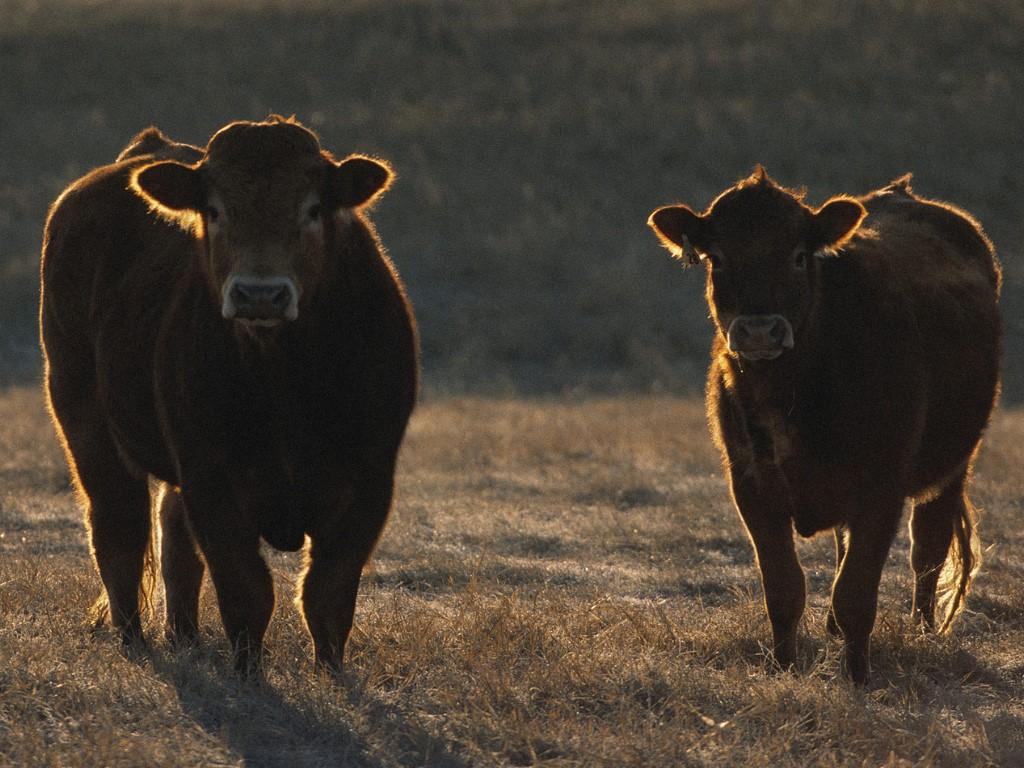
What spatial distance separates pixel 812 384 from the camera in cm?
651

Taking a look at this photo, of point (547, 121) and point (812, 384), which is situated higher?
point (547, 121)

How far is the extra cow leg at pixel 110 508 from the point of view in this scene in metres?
6.96

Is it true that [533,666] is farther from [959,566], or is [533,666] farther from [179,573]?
[959,566]

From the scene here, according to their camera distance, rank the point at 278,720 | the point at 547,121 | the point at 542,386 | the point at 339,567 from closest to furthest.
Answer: the point at 278,720 → the point at 339,567 → the point at 542,386 → the point at 547,121

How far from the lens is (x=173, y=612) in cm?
693

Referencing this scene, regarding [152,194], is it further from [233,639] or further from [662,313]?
[662,313]

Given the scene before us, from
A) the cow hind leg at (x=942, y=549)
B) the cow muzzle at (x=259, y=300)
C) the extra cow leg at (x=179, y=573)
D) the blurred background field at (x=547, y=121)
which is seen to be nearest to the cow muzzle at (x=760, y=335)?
the cow muzzle at (x=259, y=300)

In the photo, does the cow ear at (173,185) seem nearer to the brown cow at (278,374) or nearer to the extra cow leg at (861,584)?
the brown cow at (278,374)

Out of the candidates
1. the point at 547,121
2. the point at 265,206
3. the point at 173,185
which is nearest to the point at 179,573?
the point at 173,185

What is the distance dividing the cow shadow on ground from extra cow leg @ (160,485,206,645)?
0.89 m

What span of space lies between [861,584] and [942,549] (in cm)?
172

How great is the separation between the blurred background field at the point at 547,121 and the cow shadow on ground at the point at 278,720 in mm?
13850

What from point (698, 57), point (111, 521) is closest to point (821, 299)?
point (111, 521)

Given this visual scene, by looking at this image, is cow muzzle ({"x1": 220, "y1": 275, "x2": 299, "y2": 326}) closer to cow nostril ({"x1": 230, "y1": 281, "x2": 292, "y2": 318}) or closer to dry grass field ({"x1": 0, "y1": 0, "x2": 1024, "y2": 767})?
cow nostril ({"x1": 230, "y1": 281, "x2": 292, "y2": 318})
